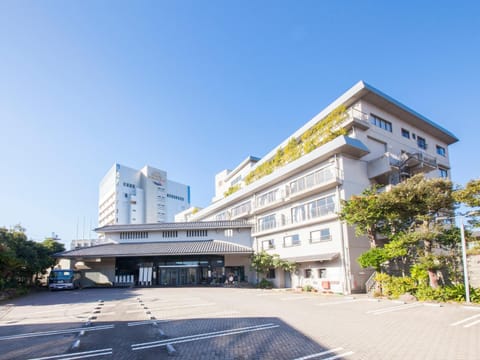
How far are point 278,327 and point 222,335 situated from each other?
2.09 m

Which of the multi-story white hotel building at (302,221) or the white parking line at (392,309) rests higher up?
the multi-story white hotel building at (302,221)

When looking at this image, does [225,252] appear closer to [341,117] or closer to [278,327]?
[341,117]

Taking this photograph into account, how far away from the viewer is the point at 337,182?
2316cm

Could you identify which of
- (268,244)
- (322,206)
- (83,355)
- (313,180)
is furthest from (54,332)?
(268,244)

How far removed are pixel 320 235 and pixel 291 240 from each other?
388 centimetres

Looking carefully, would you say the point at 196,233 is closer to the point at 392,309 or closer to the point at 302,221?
the point at 302,221

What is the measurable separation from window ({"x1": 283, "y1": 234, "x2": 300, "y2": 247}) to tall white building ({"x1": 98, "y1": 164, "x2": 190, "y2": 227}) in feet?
209

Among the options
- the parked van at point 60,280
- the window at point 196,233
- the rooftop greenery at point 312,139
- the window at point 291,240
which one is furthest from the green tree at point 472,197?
the parked van at point 60,280

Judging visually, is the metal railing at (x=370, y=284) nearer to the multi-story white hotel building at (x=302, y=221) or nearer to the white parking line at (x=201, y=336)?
the multi-story white hotel building at (x=302, y=221)

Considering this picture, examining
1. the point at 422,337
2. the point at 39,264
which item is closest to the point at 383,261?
the point at 422,337

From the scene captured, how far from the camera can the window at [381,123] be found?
90.0 feet

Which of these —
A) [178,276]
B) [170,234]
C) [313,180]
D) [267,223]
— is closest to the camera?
[313,180]

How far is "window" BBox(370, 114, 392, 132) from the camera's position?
2742 centimetres

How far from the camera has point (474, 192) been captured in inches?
614
